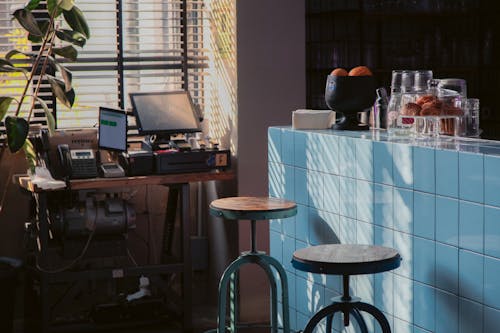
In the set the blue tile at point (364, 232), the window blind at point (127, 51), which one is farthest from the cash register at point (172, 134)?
the blue tile at point (364, 232)

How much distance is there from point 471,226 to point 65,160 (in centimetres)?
268

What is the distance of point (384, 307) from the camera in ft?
11.9

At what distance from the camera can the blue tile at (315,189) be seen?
160 inches

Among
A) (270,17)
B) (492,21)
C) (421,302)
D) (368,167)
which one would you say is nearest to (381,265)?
(421,302)

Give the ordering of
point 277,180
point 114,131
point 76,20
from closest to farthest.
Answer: point 277,180, point 76,20, point 114,131

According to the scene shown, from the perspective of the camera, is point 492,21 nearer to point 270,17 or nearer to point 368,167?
point 270,17

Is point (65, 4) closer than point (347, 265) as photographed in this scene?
No

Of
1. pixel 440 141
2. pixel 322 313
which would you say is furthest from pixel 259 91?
pixel 322 313

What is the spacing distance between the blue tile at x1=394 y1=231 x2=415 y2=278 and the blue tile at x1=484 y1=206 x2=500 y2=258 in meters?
0.44

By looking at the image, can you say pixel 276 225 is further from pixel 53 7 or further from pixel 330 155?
pixel 53 7

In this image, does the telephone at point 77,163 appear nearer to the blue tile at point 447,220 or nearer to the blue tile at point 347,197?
the blue tile at point 347,197

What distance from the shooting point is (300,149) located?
424 centimetres

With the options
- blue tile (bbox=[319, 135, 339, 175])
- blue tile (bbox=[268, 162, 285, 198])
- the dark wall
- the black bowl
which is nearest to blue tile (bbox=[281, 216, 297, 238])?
blue tile (bbox=[268, 162, 285, 198])

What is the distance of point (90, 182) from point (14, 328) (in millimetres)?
966
